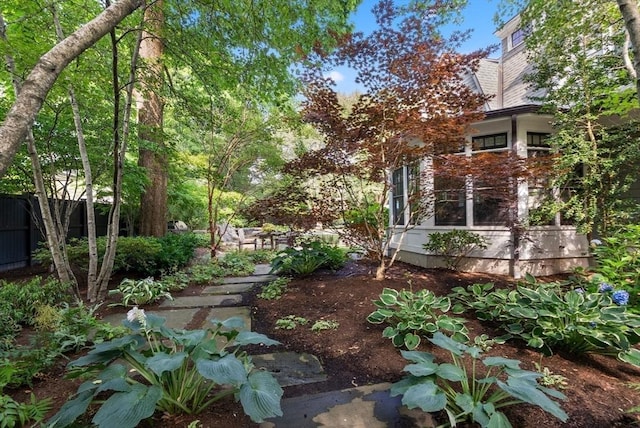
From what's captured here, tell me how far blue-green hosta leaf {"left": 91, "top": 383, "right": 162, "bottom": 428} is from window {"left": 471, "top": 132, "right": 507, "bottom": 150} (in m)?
6.35

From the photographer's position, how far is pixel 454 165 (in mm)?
4008

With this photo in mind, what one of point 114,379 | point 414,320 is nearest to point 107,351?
point 114,379

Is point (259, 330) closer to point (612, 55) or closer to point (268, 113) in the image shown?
point (268, 113)

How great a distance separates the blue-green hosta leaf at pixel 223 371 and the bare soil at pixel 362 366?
Result: 1.30 feet

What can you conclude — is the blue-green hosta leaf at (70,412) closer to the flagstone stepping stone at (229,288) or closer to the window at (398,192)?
the flagstone stepping stone at (229,288)

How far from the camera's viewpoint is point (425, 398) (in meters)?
1.36

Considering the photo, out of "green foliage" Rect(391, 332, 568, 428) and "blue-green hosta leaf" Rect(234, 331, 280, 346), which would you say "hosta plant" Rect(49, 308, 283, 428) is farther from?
"green foliage" Rect(391, 332, 568, 428)

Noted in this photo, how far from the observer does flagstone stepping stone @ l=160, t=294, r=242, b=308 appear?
148 inches

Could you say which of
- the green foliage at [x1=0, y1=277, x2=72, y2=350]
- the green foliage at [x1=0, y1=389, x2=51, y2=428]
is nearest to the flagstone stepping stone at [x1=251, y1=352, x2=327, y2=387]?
the green foliage at [x1=0, y1=389, x2=51, y2=428]

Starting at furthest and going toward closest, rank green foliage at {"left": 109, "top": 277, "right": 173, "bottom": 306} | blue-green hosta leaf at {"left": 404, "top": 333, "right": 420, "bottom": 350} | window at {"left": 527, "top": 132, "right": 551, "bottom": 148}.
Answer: window at {"left": 527, "top": 132, "right": 551, "bottom": 148} → green foliage at {"left": 109, "top": 277, "right": 173, "bottom": 306} → blue-green hosta leaf at {"left": 404, "top": 333, "right": 420, "bottom": 350}

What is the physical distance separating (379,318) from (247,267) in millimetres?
3947

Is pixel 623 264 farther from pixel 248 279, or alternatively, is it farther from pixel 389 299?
pixel 248 279

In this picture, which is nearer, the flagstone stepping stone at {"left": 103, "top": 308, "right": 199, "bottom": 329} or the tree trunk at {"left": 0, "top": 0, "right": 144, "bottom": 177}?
the tree trunk at {"left": 0, "top": 0, "right": 144, "bottom": 177}

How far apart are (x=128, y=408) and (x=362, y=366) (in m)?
1.52
